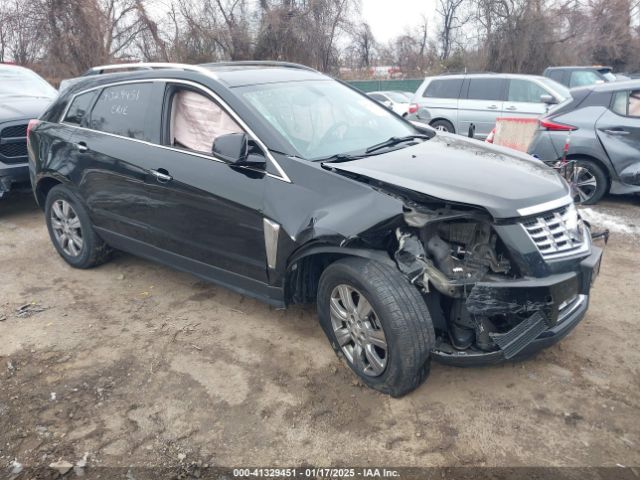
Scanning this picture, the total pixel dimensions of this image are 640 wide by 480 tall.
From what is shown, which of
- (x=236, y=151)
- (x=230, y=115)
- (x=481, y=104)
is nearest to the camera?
(x=236, y=151)

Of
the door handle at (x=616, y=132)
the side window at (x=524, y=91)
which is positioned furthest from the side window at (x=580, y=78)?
the door handle at (x=616, y=132)

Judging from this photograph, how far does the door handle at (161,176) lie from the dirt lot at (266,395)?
1.06 metres

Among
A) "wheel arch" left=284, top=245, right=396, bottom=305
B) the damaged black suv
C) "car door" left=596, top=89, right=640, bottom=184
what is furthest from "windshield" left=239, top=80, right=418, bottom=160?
"car door" left=596, top=89, right=640, bottom=184

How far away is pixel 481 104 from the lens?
Result: 35.7ft

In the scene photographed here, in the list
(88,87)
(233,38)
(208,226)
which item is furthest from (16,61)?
(208,226)

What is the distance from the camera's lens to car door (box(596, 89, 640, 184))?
639 cm

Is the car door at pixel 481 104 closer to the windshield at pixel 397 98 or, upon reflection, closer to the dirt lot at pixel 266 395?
the windshield at pixel 397 98

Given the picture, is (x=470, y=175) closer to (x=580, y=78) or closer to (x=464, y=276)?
(x=464, y=276)

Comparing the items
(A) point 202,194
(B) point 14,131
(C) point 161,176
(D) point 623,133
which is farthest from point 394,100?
(A) point 202,194

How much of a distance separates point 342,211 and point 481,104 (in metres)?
8.95

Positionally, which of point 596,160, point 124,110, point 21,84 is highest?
point 21,84

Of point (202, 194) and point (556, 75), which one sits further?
point (556, 75)

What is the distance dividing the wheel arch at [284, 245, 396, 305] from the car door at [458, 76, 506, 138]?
8.20 metres

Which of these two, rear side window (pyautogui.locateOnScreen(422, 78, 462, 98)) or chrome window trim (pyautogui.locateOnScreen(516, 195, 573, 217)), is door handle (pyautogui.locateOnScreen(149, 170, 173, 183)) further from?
rear side window (pyautogui.locateOnScreen(422, 78, 462, 98))
